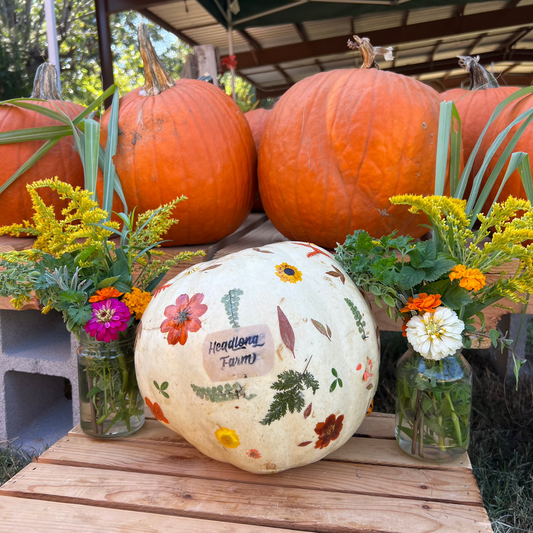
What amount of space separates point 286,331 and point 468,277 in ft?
1.14

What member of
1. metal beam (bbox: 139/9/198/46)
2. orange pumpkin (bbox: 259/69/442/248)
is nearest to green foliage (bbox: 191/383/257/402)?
orange pumpkin (bbox: 259/69/442/248)

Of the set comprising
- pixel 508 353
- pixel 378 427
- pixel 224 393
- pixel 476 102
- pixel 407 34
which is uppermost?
pixel 407 34

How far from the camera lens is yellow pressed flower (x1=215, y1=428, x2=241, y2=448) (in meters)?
0.85

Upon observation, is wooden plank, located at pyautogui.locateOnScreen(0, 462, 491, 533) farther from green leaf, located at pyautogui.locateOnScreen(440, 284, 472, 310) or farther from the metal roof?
the metal roof

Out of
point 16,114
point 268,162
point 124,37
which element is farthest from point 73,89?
point 268,162

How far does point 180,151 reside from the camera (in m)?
1.36

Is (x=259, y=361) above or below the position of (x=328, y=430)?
above

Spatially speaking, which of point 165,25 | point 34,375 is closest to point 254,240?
point 34,375

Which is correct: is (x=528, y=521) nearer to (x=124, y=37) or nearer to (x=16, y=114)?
(x=16, y=114)

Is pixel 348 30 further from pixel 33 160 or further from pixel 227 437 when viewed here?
pixel 227 437

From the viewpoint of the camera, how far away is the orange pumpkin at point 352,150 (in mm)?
1262

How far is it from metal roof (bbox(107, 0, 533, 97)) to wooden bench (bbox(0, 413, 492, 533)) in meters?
2.59

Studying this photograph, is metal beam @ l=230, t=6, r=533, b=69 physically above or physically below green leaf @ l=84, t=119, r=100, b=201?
above

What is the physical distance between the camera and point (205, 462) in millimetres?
1026
